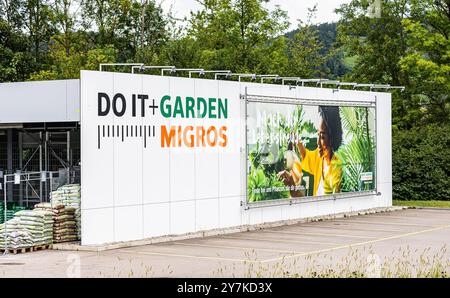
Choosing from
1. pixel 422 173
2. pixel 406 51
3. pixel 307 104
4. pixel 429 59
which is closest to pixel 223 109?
pixel 307 104

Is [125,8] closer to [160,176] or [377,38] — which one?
[377,38]

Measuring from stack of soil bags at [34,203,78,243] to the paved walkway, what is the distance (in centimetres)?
99

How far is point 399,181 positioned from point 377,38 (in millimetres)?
16261

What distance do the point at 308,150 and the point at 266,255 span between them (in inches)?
396

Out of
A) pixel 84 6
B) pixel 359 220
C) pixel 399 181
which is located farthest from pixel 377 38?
pixel 359 220

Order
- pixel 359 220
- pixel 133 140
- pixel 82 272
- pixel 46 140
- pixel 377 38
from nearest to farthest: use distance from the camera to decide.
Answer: pixel 82 272 → pixel 133 140 → pixel 46 140 → pixel 359 220 → pixel 377 38

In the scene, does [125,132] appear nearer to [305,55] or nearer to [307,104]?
[307,104]

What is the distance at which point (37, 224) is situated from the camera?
2172 centimetres

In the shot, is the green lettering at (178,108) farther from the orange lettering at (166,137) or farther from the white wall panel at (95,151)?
the white wall panel at (95,151)

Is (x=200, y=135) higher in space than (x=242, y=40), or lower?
lower

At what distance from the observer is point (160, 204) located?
2439cm

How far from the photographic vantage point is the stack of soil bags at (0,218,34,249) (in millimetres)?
21344

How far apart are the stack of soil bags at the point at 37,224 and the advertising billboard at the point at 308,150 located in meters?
7.52

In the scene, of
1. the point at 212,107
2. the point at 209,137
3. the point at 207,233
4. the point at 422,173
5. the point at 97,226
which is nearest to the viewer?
the point at 97,226
